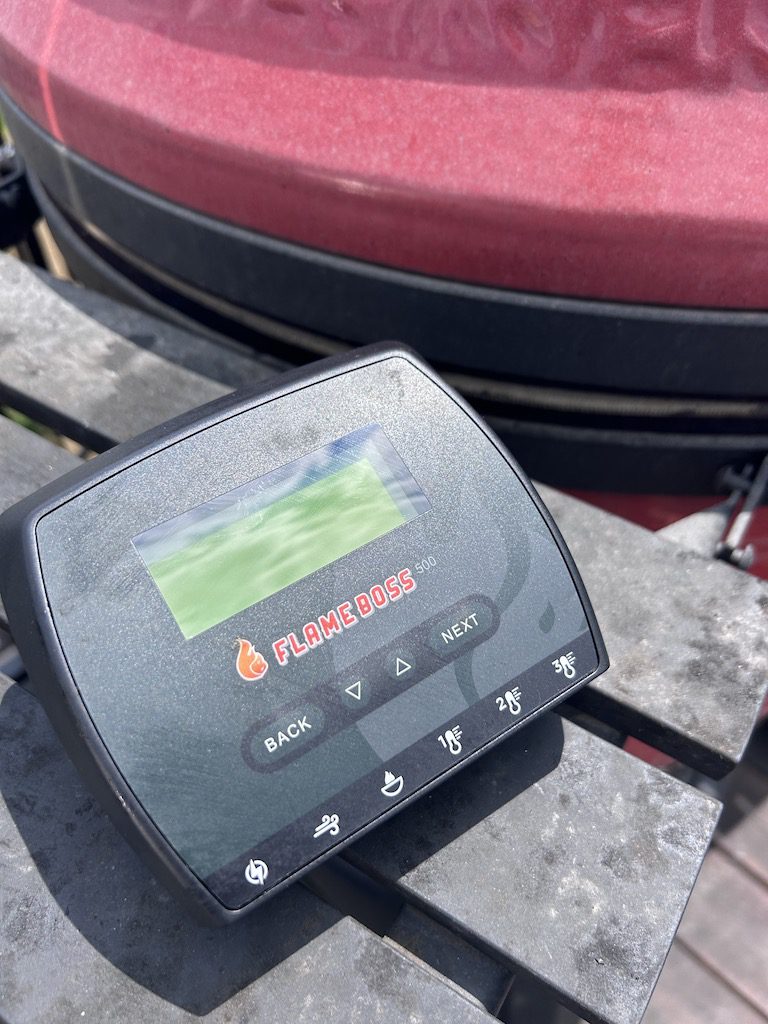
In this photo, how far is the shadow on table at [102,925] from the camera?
20.1 inches

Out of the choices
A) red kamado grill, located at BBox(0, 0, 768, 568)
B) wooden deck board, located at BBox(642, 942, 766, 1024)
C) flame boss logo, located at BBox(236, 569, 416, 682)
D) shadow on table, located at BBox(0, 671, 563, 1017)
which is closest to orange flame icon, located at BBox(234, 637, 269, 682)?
flame boss logo, located at BBox(236, 569, 416, 682)

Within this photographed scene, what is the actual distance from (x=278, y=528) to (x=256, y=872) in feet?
0.65

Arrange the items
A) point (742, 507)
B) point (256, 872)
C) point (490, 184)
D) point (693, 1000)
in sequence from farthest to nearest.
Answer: point (693, 1000)
point (742, 507)
point (490, 184)
point (256, 872)

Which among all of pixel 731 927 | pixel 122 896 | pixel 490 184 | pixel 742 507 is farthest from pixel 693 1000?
pixel 490 184

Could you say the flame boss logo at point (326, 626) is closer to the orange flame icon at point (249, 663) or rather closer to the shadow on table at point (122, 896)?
the orange flame icon at point (249, 663)

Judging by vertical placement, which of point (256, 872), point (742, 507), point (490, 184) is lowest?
point (742, 507)

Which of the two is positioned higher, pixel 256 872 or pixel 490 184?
pixel 490 184

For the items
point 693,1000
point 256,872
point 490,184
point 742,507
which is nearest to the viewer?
point 256,872

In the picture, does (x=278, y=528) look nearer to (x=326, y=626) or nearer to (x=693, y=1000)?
(x=326, y=626)

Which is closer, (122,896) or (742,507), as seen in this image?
(122,896)

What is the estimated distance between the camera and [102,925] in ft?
1.74

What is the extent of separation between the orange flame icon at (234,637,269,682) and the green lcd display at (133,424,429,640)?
2 centimetres

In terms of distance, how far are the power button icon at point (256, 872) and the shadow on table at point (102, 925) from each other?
0.08m

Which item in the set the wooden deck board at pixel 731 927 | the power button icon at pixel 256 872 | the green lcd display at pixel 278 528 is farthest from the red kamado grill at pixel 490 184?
the wooden deck board at pixel 731 927
